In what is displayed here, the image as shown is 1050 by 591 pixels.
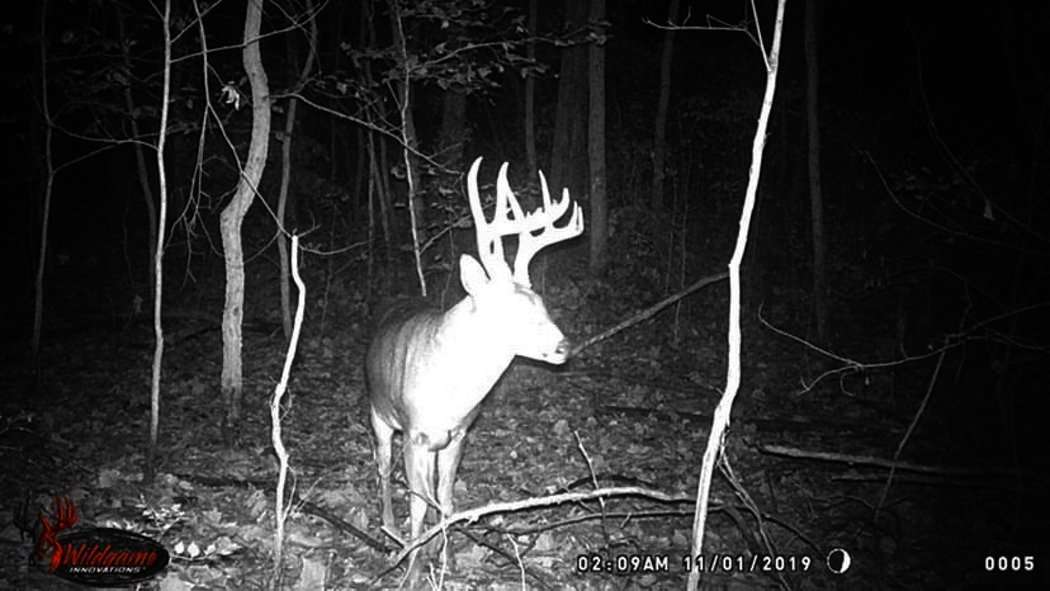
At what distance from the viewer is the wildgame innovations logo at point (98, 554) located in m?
4.79

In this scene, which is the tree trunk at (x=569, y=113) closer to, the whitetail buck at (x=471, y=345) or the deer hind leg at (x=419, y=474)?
the whitetail buck at (x=471, y=345)

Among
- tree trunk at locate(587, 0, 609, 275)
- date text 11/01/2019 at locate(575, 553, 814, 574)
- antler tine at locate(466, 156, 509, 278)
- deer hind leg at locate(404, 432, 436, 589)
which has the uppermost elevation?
tree trunk at locate(587, 0, 609, 275)

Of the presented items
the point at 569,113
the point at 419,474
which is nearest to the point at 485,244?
the point at 419,474

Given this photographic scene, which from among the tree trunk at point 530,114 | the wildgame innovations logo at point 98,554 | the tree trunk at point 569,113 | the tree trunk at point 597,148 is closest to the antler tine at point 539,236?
the wildgame innovations logo at point 98,554

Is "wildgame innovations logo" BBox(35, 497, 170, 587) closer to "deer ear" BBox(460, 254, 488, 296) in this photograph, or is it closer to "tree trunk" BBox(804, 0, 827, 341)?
"deer ear" BBox(460, 254, 488, 296)

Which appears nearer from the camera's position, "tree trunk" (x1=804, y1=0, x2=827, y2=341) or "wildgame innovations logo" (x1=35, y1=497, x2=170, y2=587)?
"wildgame innovations logo" (x1=35, y1=497, x2=170, y2=587)

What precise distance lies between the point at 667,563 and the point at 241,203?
507 cm

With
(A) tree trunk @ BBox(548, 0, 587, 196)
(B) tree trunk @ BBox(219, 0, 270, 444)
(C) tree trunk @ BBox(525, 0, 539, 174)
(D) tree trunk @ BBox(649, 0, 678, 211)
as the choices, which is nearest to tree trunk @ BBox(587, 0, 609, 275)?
(A) tree trunk @ BBox(548, 0, 587, 196)

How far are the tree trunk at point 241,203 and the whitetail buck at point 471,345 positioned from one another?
A: 230 cm

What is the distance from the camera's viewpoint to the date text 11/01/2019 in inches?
219

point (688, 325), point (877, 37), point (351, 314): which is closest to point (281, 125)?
point (351, 314)

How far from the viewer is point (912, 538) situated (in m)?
6.21

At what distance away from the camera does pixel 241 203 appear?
7.22 meters

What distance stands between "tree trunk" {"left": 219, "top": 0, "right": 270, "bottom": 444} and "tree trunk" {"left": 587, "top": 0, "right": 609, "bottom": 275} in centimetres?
810
